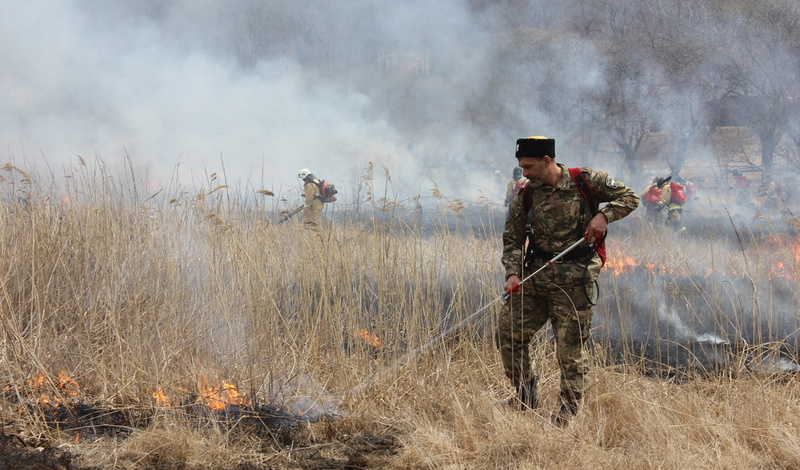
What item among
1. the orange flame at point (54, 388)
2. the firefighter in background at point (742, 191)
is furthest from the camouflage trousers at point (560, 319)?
the firefighter in background at point (742, 191)

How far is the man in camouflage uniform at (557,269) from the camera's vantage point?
3250 mm

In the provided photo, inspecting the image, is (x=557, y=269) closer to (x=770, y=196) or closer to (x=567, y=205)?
(x=567, y=205)

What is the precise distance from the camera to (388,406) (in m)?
3.55

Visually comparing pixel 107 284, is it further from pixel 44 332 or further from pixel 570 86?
pixel 570 86

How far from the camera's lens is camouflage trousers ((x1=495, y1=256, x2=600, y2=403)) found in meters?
3.25

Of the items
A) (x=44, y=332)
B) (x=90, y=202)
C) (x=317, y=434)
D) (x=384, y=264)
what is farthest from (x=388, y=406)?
(x=90, y=202)

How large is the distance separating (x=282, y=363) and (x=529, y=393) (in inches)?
57.7

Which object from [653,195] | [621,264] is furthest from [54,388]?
[653,195]

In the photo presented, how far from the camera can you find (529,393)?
3.42m

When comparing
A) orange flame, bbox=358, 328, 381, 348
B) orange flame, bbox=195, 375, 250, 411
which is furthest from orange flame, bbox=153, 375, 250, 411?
orange flame, bbox=358, 328, 381, 348

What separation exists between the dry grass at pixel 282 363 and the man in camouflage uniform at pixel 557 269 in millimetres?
226

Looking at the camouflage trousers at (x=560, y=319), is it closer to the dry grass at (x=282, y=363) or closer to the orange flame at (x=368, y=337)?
the dry grass at (x=282, y=363)

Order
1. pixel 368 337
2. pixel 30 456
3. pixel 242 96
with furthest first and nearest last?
pixel 242 96 → pixel 368 337 → pixel 30 456

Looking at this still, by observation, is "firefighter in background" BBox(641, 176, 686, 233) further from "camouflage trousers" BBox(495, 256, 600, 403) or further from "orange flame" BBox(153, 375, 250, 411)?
"orange flame" BBox(153, 375, 250, 411)
